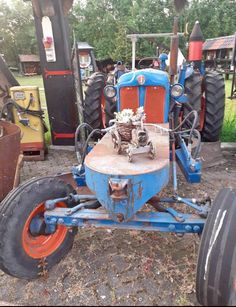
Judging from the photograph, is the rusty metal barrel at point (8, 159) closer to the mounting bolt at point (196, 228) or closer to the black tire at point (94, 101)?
the black tire at point (94, 101)

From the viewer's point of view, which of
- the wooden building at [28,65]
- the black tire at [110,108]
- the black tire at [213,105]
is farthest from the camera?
the wooden building at [28,65]

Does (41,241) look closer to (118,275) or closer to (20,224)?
(20,224)

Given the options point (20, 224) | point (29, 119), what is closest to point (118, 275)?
point (20, 224)

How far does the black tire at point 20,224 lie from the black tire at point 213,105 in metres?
3.05

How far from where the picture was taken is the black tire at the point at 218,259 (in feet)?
5.65

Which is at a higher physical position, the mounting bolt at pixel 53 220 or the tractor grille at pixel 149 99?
the tractor grille at pixel 149 99

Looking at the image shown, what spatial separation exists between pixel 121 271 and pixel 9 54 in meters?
41.6

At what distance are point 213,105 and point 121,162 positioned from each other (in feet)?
9.90

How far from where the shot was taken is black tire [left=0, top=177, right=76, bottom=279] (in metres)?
2.20

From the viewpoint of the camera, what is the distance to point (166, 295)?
2.20m

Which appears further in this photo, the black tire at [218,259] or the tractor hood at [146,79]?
the tractor hood at [146,79]

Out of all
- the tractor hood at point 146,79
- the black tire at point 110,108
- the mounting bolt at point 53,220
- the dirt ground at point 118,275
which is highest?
the tractor hood at point 146,79

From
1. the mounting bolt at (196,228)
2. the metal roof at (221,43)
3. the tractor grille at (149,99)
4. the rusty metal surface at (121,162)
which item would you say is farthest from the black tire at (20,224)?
the metal roof at (221,43)

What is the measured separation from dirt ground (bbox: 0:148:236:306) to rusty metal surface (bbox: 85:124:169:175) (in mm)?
842
